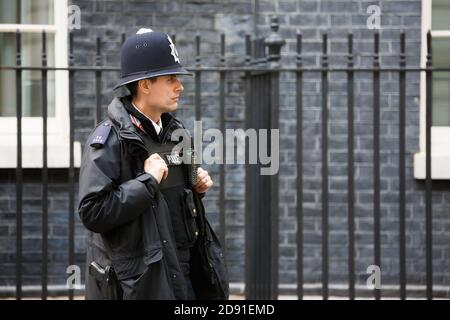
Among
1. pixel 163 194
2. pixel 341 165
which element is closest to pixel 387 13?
pixel 341 165

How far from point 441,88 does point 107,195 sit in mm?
4742

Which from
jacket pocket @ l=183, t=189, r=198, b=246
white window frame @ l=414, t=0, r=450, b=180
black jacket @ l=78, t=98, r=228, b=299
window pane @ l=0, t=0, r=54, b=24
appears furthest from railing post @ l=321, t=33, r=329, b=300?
window pane @ l=0, t=0, r=54, b=24

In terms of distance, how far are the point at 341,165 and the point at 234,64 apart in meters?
1.21

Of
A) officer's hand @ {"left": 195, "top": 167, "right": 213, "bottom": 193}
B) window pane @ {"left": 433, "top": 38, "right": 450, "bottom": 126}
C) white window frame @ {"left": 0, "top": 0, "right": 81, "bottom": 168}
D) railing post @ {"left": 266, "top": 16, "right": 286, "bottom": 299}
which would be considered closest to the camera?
officer's hand @ {"left": 195, "top": 167, "right": 213, "bottom": 193}

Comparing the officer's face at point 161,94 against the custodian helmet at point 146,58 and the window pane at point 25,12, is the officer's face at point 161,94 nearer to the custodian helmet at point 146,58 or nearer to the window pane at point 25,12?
the custodian helmet at point 146,58

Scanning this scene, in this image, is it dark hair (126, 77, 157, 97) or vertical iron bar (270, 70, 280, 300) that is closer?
dark hair (126, 77, 157, 97)

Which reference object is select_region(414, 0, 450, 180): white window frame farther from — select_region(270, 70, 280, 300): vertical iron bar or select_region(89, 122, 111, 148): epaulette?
select_region(89, 122, 111, 148): epaulette

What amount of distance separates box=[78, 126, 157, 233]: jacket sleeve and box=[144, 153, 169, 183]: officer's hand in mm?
32

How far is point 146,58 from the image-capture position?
411 cm

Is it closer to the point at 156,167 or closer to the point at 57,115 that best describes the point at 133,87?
the point at 156,167

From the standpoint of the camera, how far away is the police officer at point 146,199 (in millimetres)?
3879

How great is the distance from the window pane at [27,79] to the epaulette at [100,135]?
3.74 meters

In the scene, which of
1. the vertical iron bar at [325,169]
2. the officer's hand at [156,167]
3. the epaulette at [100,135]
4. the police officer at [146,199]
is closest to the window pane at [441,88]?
the vertical iron bar at [325,169]

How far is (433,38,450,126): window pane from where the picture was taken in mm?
7898
